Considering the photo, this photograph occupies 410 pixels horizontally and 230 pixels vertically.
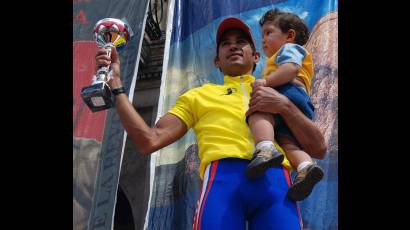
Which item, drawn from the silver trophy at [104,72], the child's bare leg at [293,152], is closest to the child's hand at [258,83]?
the child's bare leg at [293,152]

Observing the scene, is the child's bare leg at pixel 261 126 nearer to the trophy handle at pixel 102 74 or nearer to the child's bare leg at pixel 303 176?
the child's bare leg at pixel 303 176

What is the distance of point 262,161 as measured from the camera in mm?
2062

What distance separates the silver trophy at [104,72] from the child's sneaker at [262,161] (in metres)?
0.68

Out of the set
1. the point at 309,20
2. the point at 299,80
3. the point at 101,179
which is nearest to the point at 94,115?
the point at 101,179

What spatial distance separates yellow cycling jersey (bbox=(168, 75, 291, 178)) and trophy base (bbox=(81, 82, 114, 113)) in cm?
37

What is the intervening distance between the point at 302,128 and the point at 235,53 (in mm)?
551

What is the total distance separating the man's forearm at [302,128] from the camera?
91.7 inches

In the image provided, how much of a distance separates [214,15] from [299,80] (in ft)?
6.10

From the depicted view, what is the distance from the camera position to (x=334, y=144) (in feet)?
11.1

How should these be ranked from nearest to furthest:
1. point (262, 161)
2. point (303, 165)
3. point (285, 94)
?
point (262, 161)
point (303, 165)
point (285, 94)

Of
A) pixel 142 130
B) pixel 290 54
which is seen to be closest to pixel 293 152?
pixel 290 54

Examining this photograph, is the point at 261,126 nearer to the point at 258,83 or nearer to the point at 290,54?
the point at 258,83

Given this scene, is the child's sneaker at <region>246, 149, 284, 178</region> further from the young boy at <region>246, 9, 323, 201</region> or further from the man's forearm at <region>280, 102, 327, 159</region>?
the man's forearm at <region>280, 102, 327, 159</region>

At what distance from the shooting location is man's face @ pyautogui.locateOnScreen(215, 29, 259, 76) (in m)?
2.66
